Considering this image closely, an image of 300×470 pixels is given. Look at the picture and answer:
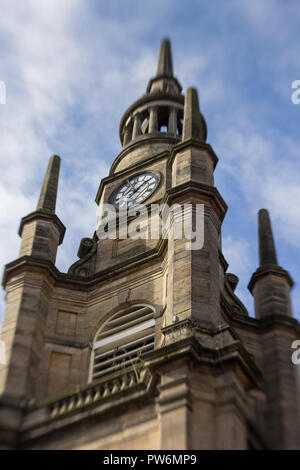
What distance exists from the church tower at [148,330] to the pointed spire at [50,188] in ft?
0.20

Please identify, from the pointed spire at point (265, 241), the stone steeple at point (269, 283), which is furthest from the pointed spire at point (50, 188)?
the stone steeple at point (269, 283)

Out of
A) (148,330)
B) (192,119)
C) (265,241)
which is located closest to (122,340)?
(148,330)

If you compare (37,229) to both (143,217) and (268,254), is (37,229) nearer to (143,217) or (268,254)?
(143,217)

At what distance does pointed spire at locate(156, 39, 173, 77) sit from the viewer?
50.6 metres

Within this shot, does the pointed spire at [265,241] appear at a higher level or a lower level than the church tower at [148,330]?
higher

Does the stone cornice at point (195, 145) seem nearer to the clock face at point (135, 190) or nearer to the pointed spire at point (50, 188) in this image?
the clock face at point (135, 190)

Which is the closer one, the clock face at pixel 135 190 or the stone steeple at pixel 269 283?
the stone steeple at pixel 269 283

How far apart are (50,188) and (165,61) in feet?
68.1

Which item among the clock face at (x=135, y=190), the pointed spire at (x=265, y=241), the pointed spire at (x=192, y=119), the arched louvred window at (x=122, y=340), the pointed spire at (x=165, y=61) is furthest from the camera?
the pointed spire at (x=165, y=61)

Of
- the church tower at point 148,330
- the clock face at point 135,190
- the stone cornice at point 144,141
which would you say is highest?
the stone cornice at point 144,141

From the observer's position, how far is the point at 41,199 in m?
33.2

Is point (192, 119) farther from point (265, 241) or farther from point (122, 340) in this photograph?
point (122, 340)

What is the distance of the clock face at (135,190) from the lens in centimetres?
3562

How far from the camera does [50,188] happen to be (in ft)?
111
